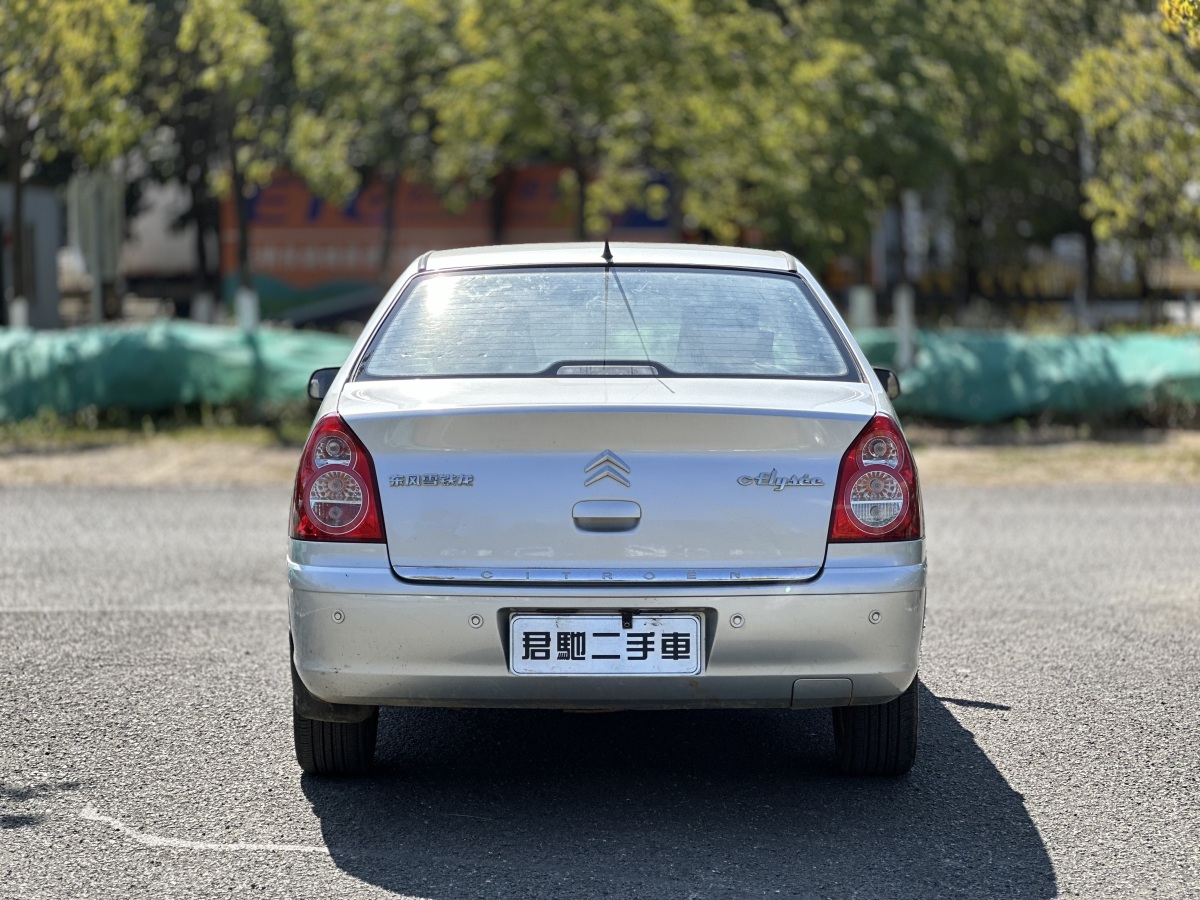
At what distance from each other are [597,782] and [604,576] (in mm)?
904

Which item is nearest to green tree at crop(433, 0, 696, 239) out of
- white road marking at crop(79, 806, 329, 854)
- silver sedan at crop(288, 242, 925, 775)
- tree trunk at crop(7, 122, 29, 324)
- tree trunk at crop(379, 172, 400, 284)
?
tree trunk at crop(7, 122, 29, 324)

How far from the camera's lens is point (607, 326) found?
4867 millimetres

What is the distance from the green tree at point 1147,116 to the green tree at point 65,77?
9842 millimetres

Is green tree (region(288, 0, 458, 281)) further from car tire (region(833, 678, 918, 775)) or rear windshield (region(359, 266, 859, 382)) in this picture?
car tire (region(833, 678, 918, 775))

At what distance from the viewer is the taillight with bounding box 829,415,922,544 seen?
4.39 m

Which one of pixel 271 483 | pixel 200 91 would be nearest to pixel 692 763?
pixel 271 483

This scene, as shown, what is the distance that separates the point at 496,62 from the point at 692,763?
1367cm

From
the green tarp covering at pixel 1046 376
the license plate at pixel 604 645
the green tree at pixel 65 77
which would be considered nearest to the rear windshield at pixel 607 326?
the license plate at pixel 604 645

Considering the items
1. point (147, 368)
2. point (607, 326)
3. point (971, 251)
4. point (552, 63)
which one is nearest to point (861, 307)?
point (552, 63)

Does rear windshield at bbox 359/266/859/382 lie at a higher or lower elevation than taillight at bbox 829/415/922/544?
higher

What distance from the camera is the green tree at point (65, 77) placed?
656 inches

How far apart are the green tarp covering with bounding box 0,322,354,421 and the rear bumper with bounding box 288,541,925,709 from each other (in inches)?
448

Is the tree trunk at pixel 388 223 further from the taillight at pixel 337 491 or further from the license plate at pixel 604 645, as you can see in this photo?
the license plate at pixel 604 645

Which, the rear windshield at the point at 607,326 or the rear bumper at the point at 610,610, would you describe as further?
the rear windshield at the point at 607,326
